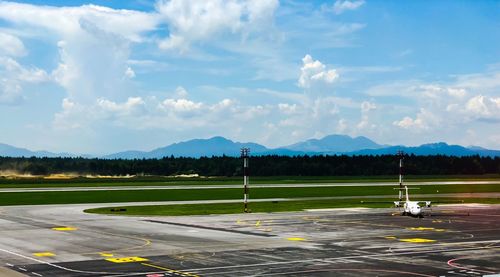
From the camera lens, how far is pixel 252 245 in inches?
1665

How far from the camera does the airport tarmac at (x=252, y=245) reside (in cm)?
3262

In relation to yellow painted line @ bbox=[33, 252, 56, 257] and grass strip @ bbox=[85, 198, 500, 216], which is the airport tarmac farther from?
grass strip @ bbox=[85, 198, 500, 216]

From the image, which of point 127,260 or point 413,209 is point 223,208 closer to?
point 413,209

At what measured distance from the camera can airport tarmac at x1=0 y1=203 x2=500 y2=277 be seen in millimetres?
32625

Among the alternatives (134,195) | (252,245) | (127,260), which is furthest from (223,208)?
(127,260)

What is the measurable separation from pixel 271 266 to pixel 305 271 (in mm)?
2300

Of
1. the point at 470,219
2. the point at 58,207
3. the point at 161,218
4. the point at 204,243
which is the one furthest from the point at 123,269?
the point at 58,207

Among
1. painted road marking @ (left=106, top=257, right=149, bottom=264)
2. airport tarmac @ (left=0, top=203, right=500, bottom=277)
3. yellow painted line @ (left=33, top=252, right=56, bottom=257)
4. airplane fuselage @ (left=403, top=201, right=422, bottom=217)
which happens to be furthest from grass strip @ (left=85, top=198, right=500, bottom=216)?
painted road marking @ (left=106, top=257, right=149, bottom=264)

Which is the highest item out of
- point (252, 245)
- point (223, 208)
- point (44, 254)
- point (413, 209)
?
point (413, 209)

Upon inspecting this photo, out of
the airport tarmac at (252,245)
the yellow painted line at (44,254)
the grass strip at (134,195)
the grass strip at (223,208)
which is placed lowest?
the yellow painted line at (44,254)

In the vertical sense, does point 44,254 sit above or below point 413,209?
below

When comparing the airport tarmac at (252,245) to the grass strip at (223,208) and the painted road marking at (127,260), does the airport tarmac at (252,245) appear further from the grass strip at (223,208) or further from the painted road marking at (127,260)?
the grass strip at (223,208)

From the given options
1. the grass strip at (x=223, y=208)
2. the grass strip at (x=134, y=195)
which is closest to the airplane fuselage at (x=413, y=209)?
the grass strip at (x=223, y=208)

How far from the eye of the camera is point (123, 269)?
106 feet
